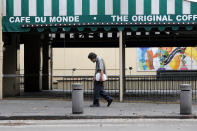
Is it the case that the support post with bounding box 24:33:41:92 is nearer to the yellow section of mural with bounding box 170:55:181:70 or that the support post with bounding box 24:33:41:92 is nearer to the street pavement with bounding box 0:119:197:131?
the street pavement with bounding box 0:119:197:131

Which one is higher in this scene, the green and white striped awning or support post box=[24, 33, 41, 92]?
the green and white striped awning

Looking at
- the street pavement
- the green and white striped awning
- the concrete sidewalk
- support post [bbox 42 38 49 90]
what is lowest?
the street pavement

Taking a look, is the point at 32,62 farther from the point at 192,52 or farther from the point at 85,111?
the point at 192,52

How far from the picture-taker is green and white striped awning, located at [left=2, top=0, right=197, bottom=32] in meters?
14.2

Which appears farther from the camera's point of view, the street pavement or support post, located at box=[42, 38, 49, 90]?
support post, located at box=[42, 38, 49, 90]

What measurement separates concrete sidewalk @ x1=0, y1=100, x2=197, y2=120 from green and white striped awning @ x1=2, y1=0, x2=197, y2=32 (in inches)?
106

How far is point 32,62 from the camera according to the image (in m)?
20.1

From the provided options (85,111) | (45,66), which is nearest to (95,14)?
(85,111)

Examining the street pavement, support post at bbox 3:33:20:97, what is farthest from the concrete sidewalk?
support post at bbox 3:33:20:97

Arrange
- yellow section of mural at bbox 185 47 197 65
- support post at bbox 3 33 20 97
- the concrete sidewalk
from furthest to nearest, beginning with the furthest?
1. yellow section of mural at bbox 185 47 197 65
2. support post at bbox 3 33 20 97
3. the concrete sidewalk

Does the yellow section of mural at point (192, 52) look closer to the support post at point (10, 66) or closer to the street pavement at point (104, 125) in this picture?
the support post at point (10, 66)

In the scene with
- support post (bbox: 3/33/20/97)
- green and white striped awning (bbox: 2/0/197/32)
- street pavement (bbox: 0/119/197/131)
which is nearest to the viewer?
street pavement (bbox: 0/119/197/131)

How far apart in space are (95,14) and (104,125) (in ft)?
17.9

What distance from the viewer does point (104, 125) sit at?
10.1 m
